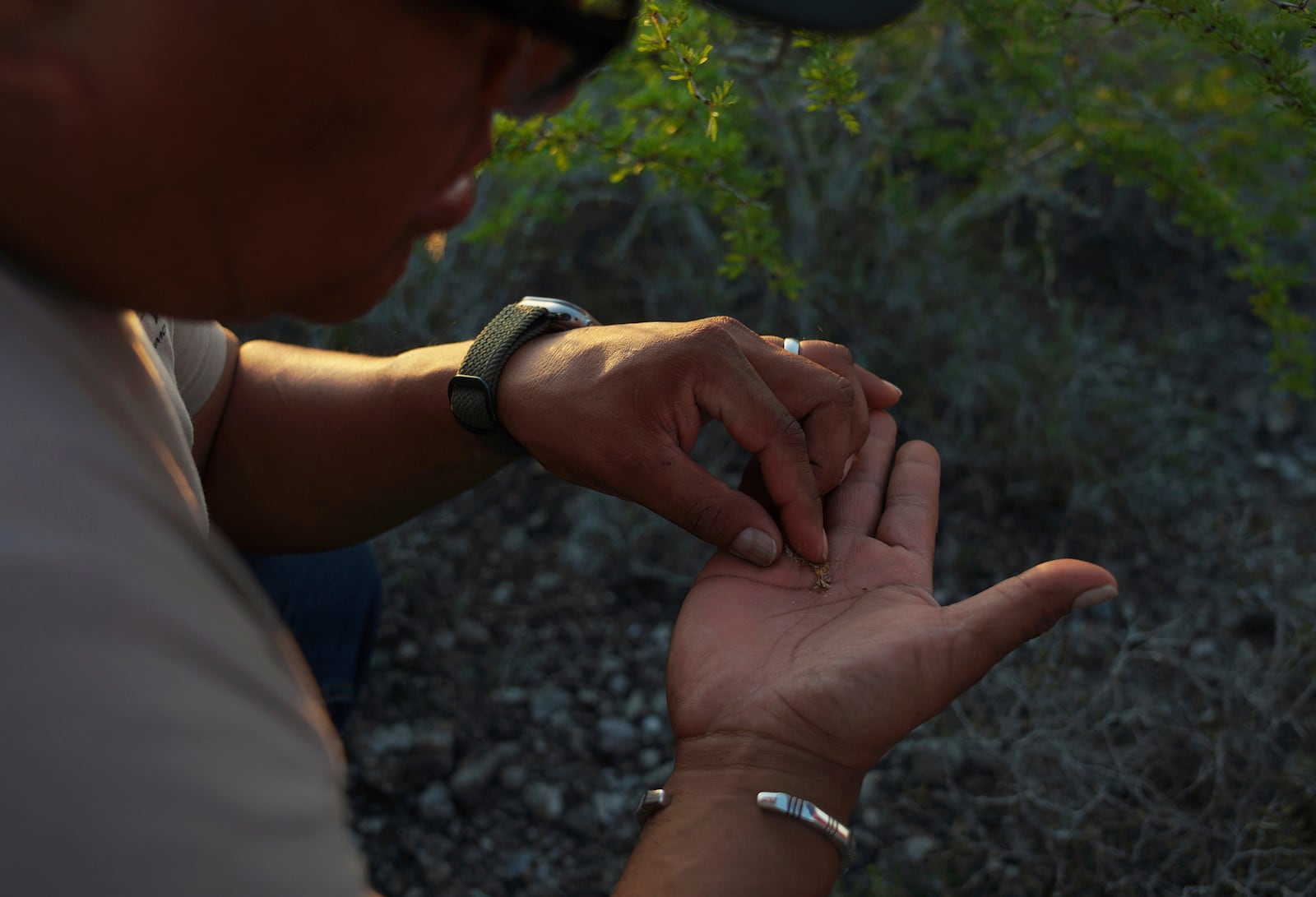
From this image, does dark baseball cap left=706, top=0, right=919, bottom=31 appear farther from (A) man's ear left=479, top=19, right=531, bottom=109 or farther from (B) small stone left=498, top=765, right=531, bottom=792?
(B) small stone left=498, top=765, right=531, bottom=792

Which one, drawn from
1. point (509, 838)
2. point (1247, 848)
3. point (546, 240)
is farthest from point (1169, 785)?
point (546, 240)

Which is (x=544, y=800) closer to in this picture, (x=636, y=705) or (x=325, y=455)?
(x=636, y=705)

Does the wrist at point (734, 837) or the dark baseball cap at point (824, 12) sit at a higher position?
the dark baseball cap at point (824, 12)

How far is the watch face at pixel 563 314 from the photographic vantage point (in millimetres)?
1926

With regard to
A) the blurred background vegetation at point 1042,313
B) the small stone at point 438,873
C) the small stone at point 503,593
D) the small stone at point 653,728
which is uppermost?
the blurred background vegetation at point 1042,313

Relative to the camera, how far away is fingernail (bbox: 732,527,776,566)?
5.57 ft

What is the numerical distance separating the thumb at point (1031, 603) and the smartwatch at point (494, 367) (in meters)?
0.88

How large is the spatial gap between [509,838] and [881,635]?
1248 mm

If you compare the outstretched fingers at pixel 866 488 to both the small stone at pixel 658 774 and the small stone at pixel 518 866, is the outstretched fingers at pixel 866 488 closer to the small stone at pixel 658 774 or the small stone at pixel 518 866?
the small stone at pixel 658 774

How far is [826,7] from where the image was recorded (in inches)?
36.2

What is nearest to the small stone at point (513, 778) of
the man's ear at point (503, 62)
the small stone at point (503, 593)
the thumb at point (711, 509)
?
the small stone at point (503, 593)

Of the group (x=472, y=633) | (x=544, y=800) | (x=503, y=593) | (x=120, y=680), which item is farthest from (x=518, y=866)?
(x=120, y=680)

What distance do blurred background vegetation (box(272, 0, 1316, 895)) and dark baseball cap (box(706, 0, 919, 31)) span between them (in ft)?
2.77

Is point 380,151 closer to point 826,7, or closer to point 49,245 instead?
point 49,245
